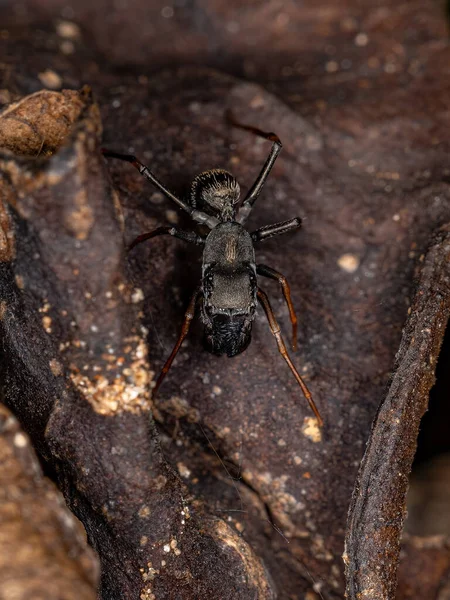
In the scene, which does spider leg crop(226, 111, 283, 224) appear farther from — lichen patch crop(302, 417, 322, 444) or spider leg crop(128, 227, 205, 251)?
lichen patch crop(302, 417, 322, 444)

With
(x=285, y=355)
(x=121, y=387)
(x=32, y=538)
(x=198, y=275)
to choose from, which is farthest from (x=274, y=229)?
(x=32, y=538)

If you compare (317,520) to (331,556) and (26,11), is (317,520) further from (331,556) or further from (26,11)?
(26,11)

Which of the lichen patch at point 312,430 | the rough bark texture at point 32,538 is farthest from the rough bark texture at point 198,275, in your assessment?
the rough bark texture at point 32,538

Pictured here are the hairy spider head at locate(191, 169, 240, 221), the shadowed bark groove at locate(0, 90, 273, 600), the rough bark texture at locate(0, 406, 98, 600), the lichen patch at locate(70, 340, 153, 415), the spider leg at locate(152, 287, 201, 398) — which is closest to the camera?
the rough bark texture at locate(0, 406, 98, 600)

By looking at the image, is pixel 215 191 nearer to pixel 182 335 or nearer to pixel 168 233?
pixel 168 233

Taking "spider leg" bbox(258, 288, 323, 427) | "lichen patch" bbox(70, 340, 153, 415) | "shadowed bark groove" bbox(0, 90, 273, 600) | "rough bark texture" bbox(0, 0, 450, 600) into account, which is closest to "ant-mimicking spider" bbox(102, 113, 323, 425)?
"spider leg" bbox(258, 288, 323, 427)
